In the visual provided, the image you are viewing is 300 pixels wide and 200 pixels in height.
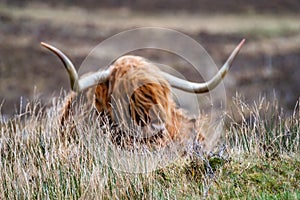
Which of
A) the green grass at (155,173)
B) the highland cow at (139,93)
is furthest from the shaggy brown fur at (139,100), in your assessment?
the green grass at (155,173)

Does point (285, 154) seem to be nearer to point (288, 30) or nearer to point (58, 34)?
point (58, 34)

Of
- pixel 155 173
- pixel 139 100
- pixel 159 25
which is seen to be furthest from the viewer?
pixel 159 25

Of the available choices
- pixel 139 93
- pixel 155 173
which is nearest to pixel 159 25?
pixel 139 93

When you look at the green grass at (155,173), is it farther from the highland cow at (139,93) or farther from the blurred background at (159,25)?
the blurred background at (159,25)

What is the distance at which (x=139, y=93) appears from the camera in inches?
251

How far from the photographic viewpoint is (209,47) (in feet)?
111

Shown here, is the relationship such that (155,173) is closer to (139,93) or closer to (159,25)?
(139,93)

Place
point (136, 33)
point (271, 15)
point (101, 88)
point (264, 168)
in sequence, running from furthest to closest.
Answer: point (271, 15), point (136, 33), point (101, 88), point (264, 168)

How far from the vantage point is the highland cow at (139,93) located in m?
6.11

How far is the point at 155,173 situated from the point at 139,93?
142 cm

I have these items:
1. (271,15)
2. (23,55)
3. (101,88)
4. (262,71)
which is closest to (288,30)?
(271,15)

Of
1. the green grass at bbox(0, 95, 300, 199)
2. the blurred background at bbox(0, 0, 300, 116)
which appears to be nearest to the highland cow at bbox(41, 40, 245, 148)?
the green grass at bbox(0, 95, 300, 199)

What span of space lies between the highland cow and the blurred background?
12405 millimetres

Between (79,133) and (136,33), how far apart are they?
106 feet
